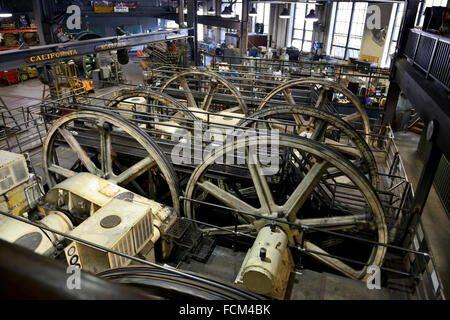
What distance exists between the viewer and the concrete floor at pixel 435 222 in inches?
336

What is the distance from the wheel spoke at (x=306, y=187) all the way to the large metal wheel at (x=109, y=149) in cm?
248

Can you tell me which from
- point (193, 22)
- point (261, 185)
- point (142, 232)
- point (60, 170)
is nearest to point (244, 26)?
point (193, 22)

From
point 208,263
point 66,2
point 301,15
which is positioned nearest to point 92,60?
point 66,2

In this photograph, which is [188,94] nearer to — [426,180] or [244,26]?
A: [244,26]

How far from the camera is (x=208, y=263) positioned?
5.80 meters

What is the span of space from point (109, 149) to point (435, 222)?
1044 cm

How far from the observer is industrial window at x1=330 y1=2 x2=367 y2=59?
84.3ft

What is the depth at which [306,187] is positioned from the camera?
20.1ft

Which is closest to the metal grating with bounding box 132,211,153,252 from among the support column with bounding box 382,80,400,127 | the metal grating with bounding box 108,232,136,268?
the metal grating with bounding box 108,232,136,268

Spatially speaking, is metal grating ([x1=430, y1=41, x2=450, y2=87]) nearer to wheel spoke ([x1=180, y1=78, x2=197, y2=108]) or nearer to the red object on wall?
wheel spoke ([x1=180, y1=78, x2=197, y2=108])

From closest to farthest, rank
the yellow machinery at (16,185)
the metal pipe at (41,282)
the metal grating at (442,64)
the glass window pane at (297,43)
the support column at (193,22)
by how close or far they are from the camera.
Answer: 1. the metal pipe at (41,282)
2. the metal grating at (442,64)
3. the yellow machinery at (16,185)
4. the support column at (193,22)
5. the glass window pane at (297,43)

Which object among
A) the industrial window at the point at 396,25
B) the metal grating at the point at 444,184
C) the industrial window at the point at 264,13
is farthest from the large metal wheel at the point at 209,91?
the industrial window at the point at 264,13

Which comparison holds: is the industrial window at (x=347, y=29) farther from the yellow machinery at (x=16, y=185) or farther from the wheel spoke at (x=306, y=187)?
the yellow machinery at (x=16, y=185)
